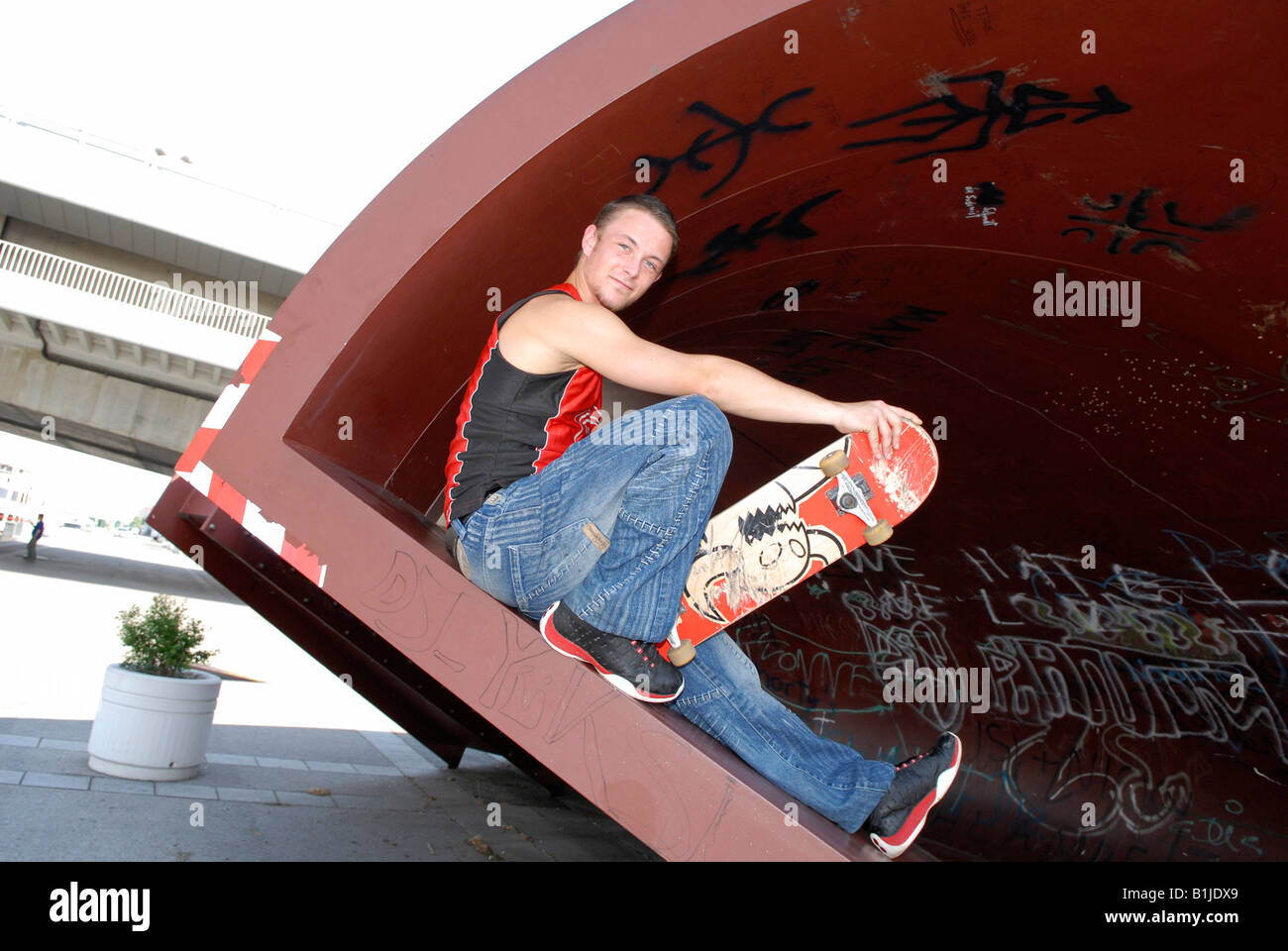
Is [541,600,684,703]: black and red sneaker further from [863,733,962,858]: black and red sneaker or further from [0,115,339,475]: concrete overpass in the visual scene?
[0,115,339,475]: concrete overpass

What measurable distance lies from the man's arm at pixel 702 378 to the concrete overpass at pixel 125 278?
1919cm

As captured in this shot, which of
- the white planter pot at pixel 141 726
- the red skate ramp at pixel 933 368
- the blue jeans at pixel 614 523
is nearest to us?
the blue jeans at pixel 614 523

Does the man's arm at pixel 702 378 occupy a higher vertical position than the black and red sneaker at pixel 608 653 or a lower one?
higher

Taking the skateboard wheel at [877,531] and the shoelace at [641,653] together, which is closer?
the shoelace at [641,653]

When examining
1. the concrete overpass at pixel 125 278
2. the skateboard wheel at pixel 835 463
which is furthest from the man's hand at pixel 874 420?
the concrete overpass at pixel 125 278

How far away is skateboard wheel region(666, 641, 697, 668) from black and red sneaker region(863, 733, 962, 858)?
2.48 feet

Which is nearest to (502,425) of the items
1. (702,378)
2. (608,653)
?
(702,378)

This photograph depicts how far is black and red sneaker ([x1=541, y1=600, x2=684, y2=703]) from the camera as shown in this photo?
8.60ft

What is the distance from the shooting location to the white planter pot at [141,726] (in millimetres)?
6273

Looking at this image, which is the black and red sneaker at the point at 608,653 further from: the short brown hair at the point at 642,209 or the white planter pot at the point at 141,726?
the white planter pot at the point at 141,726

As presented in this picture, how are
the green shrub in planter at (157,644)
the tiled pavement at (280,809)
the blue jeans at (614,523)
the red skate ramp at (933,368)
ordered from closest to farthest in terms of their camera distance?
1. the blue jeans at (614,523)
2. the red skate ramp at (933,368)
3. the tiled pavement at (280,809)
4. the green shrub in planter at (157,644)
